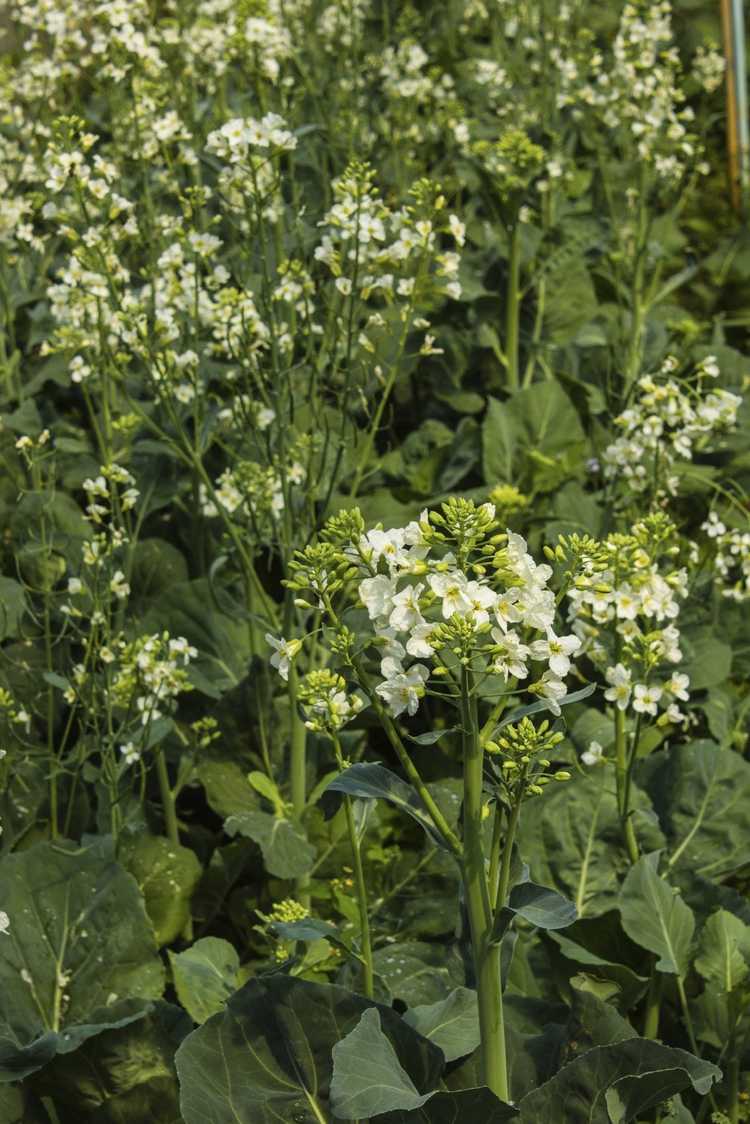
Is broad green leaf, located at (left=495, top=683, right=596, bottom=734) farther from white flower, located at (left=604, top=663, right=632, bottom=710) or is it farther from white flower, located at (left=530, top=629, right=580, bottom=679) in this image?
white flower, located at (left=604, top=663, right=632, bottom=710)

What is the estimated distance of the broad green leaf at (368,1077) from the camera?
1.86m

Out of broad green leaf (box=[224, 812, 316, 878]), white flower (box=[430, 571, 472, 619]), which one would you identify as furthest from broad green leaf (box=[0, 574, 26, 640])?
white flower (box=[430, 571, 472, 619])

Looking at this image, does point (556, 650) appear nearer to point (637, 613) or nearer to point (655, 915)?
point (637, 613)

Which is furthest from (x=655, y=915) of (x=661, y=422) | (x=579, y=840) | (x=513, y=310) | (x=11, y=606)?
(x=513, y=310)

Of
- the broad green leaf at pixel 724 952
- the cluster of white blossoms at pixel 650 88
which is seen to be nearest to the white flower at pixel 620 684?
the broad green leaf at pixel 724 952

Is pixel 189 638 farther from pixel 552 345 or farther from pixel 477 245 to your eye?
pixel 477 245

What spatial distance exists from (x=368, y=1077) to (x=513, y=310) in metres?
2.99

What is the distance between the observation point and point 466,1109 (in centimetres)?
199

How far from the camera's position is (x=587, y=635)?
2645 millimetres

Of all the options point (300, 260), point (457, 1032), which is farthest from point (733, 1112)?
point (300, 260)

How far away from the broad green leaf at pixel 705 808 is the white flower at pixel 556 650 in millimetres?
1258

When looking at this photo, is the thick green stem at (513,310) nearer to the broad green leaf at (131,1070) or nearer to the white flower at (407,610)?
the broad green leaf at (131,1070)

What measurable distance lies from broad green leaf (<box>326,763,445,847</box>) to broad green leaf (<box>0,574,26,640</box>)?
4.90ft

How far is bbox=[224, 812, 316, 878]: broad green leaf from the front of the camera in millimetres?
2881
